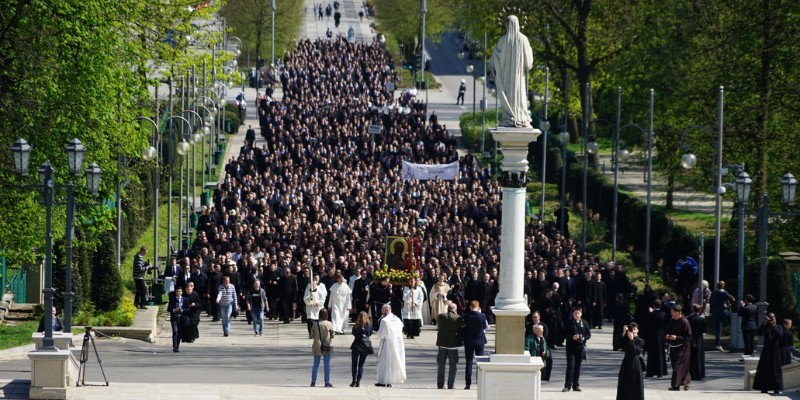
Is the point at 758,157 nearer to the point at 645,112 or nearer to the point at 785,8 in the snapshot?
the point at 785,8

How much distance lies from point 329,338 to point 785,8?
20.6m

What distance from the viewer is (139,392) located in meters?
26.0

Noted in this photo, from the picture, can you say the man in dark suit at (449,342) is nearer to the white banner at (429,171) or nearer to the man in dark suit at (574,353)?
the man in dark suit at (574,353)

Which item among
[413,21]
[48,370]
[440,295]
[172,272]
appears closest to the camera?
[48,370]

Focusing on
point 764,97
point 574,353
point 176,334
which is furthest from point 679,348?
point 764,97

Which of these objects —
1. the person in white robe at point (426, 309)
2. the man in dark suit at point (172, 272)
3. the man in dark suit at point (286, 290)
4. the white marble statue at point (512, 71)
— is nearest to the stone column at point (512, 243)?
the white marble statue at point (512, 71)

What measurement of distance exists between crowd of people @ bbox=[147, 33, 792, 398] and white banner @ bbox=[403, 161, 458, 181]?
27cm

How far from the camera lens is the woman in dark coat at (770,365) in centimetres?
2798

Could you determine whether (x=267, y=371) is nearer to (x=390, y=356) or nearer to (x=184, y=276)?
(x=390, y=356)

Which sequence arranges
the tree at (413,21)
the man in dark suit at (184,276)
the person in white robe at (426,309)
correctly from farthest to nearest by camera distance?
the tree at (413,21)
the person in white robe at (426,309)
the man in dark suit at (184,276)

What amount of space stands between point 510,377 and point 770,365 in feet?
21.0

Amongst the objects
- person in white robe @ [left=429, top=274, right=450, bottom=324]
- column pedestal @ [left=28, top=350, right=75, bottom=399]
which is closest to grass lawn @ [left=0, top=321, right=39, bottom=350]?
column pedestal @ [left=28, top=350, right=75, bottom=399]

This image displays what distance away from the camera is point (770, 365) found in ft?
91.9

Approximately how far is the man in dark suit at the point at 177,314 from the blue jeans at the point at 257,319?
93.3 inches
